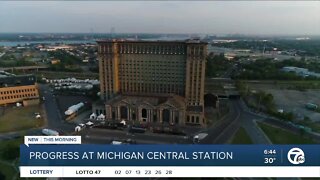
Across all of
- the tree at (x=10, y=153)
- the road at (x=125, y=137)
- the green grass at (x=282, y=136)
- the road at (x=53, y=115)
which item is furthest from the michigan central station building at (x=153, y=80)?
the tree at (x=10, y=153)

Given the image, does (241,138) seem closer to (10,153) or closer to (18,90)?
(10,153)

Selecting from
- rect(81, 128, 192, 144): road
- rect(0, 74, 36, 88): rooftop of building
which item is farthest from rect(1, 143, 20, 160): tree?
rect(0, 74, 36, 88): rooftop of building

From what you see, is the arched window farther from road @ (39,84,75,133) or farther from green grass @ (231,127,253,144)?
green grass @ (231,127,253,144)

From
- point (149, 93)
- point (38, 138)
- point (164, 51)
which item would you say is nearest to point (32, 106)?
point (149, 93)

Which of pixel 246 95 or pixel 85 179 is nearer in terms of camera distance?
pixel 85 179

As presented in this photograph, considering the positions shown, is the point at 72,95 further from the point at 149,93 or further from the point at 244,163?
the point at 244,163

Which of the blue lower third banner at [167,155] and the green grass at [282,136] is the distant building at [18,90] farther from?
the green grass at [282,136]
